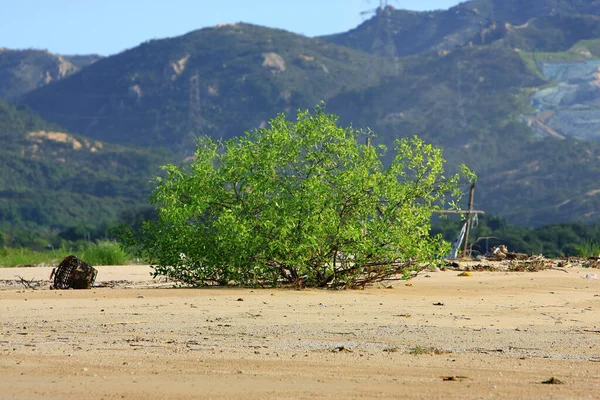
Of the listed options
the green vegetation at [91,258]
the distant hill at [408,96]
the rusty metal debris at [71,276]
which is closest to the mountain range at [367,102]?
the distant hill at [408,96]

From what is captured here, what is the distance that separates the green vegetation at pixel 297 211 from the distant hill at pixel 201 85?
131m

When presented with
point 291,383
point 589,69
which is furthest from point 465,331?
point 589,69

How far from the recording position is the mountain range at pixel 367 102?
105812 mm

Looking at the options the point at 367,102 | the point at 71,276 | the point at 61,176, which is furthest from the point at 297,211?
the point at 367,102

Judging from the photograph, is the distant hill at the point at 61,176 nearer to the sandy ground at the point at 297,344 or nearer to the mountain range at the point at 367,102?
the mountain range at the point at 367,102

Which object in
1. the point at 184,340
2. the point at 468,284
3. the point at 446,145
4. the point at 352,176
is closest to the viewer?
the point at 184,340

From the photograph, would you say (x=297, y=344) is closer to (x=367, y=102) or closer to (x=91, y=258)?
(x=91, y=258)

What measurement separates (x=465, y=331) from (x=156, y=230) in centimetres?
534

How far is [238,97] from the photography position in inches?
6314

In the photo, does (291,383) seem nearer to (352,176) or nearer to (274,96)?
(352,176)

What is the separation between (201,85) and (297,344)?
521ft

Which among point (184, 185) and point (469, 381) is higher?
point (184, 185)

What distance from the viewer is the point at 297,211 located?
12875mm

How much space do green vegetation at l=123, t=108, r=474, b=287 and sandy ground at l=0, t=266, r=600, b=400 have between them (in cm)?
47
